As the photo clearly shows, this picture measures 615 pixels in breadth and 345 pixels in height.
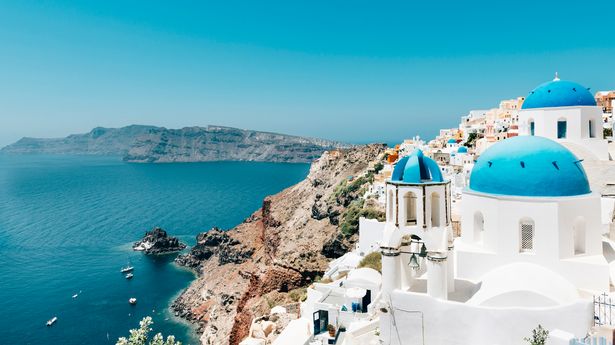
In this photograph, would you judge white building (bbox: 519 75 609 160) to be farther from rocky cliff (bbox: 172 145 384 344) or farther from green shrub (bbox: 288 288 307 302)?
rocky cliff (bbox: 172 145 384 344)

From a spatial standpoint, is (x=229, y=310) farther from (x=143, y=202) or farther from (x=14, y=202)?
(x=14, y=202)

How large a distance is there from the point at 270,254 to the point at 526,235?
35.2 metres

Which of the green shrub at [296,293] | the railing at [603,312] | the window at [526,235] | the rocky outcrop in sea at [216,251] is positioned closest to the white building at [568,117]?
the window at [526,235]

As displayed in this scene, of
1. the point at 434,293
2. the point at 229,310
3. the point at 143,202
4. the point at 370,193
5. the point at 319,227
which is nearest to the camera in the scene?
the point at 434,293

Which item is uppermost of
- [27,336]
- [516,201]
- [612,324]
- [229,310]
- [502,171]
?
[502,171]

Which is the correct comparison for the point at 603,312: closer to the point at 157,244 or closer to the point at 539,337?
the point at 539,337

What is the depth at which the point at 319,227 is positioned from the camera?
46.2 metres

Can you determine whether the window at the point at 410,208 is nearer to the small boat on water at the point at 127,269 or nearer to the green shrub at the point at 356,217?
the green shrub at the point at 356,217

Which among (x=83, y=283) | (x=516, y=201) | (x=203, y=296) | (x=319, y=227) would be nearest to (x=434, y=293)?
(x=516, y=201)

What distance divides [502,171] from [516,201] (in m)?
1.09

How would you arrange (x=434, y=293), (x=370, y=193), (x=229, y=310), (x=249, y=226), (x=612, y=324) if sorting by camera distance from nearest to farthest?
(x=612, y=324) → (x=434, y=293) → (x=229, y=310) → (x=370, y=193) → (x=249, y=226)

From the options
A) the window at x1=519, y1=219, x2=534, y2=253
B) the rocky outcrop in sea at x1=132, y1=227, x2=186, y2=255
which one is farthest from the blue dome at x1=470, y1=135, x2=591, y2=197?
the rocky outcrop in sea at x1=132, y1=227, x2=186, y2=255

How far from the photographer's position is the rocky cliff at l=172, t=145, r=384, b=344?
31.5 meters

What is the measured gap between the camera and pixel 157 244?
6512 cm
